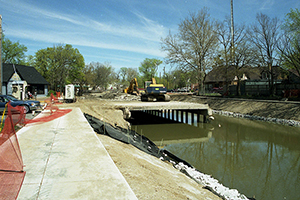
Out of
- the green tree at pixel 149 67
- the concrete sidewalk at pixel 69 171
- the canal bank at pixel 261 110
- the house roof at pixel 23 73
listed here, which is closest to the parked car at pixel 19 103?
the concrete sidewalk at pixel 69 171

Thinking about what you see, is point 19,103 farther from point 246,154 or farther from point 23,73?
point 23,73

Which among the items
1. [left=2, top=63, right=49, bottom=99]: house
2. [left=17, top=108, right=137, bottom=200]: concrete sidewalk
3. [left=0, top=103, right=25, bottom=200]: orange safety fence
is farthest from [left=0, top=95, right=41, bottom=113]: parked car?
[left=2, top=63, right=49, bottom=99]: house

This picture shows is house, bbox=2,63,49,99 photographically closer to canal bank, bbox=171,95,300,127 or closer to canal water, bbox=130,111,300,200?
canal water, bbox=130,111,300,200

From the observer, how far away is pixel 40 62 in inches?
2247

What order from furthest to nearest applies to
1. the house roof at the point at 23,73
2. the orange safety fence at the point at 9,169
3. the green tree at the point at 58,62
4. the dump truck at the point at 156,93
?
the green tree at the point at 58,62 → the house roof at the point at 23,73 → the dump truck at the point at 156,93 → the orange safety fence at the point at 9,169

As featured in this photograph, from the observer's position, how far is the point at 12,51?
55.4 m

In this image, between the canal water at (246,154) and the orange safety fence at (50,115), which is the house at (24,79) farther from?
the canal water at (246,154)

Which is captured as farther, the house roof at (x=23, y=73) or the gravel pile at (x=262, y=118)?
the house roof at (x=23, y=73)

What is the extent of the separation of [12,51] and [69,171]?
62536mm

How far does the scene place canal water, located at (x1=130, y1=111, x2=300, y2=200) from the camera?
25.3 ft

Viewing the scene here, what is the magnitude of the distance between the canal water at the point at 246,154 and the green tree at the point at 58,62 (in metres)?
44.0

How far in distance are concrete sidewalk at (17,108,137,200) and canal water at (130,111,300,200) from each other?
5.02m

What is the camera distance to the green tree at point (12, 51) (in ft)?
179

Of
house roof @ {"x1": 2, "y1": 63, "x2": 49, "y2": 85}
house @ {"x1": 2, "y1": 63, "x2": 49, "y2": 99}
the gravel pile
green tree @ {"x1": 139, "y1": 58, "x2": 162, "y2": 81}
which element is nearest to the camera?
the gravel pile
